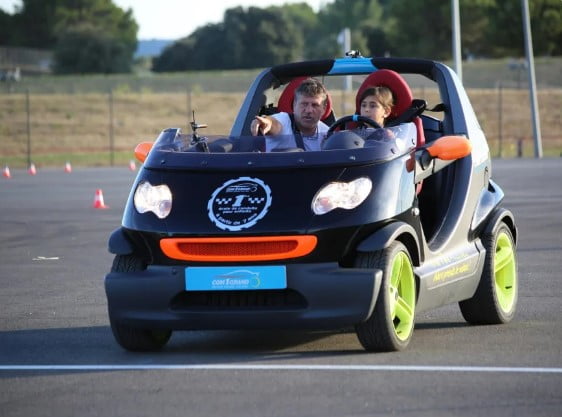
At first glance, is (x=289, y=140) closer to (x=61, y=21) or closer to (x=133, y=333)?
(x=133, y=333)

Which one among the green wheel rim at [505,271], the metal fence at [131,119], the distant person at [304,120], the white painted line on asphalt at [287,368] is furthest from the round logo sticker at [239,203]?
the metal fence at [131,119]

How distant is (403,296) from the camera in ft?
28.4

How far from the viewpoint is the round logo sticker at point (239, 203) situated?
321 inches

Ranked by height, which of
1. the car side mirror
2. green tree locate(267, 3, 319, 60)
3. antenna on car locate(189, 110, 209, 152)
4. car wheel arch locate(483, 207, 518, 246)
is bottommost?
car wheel arch locate(483, 207, 518, 246)

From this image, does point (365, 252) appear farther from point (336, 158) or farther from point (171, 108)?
point (171, 108)

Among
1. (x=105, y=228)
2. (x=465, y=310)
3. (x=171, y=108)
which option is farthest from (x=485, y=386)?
(x=171, y=108)

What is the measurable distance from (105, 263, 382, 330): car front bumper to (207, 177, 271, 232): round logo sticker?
324 mm

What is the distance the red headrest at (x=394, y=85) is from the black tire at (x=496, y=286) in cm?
96

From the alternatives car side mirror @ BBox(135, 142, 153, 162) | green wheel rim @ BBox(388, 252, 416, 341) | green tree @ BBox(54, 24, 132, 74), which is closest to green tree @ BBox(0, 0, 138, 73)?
green tree @ BBox(54, 24, 132, 74)

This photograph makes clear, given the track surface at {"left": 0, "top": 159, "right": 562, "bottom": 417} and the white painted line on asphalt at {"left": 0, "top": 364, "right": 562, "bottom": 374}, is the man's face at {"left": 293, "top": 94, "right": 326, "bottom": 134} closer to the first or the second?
the track surface at {"left": 0, "top": 159, "right": 562, "bottom": 417}

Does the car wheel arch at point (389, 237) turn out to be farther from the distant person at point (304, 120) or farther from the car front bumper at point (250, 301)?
the distant person at point (304, 120)

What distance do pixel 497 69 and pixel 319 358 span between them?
80.3 m

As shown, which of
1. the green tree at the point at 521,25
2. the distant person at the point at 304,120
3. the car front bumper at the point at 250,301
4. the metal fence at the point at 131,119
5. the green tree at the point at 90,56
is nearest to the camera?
the car front bumper at the point at 250,301

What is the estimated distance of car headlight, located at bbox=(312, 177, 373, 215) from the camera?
27.0ft
